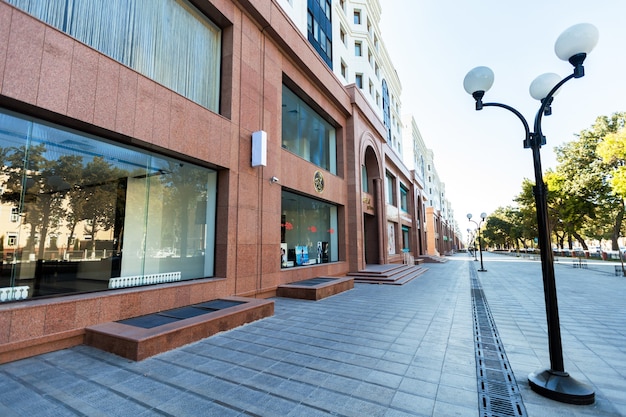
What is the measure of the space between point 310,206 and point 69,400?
1125 cm

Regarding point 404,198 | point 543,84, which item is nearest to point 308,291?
point 543,84

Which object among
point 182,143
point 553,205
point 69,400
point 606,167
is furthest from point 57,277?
point 553,205

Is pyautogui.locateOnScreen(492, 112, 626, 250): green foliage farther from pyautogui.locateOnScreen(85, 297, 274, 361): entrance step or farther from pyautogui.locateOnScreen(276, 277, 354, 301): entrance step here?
pyautogui.locateOnScreen(85, 297, 274, 361): entrance step

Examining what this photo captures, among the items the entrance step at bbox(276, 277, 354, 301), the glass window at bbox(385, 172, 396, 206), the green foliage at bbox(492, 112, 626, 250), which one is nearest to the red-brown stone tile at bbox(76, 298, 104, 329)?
the entrance step at bbox(276, 277, 354, 301)

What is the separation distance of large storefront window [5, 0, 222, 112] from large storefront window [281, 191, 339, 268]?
5.15 metres

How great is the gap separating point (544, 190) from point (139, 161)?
313 inches

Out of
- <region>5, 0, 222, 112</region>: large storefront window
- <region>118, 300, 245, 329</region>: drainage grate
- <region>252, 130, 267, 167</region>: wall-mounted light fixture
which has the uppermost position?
<region>5, 0, 222, 112</region>: large storefront window

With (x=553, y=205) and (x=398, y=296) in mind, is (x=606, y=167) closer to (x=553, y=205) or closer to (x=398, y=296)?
(x=553, y=205)

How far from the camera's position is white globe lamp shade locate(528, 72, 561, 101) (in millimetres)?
4242

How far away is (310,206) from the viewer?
14016 mm

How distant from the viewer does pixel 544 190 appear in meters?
4.05

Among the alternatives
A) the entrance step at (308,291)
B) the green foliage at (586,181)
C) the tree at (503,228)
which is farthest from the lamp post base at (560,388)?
the tree at (503,228)

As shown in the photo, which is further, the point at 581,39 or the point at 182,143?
the point at 182,143

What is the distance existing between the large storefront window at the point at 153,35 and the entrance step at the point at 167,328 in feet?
18.0
